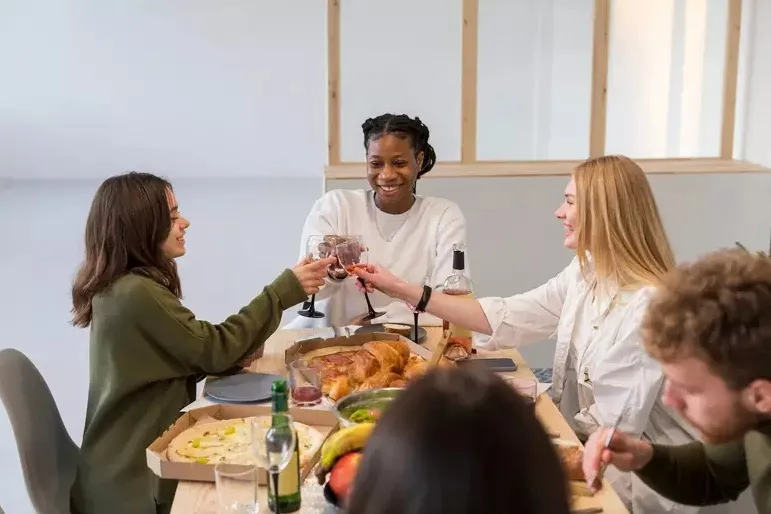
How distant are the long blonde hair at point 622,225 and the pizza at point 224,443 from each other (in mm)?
923

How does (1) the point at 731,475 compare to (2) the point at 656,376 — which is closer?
(1) the point at 731,475

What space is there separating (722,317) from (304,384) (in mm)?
1030

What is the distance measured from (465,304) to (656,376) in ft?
2.16

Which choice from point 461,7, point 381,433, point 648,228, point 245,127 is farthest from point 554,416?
point 245,127

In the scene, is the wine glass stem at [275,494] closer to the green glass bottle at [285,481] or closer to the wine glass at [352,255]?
the green glass bottle at [285,481]

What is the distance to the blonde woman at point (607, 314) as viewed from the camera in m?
2.11

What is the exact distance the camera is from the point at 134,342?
209 cm

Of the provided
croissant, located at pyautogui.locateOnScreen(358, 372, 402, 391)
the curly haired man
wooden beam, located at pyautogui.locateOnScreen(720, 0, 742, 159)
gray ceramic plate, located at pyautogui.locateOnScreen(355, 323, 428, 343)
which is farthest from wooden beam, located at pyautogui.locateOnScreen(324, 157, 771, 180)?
the curly haired man

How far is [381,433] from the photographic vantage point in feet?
2.30

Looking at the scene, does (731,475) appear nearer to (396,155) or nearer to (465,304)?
(465,304)

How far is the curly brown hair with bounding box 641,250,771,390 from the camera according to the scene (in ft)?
4.16

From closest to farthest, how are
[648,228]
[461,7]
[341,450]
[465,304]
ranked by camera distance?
[341,450] < [648,228] < [465,304] < [461,7]

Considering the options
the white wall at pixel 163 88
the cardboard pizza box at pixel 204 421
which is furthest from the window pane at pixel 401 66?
the white wall at pixel 163 88

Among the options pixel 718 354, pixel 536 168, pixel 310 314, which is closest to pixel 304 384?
pixel 310 314
